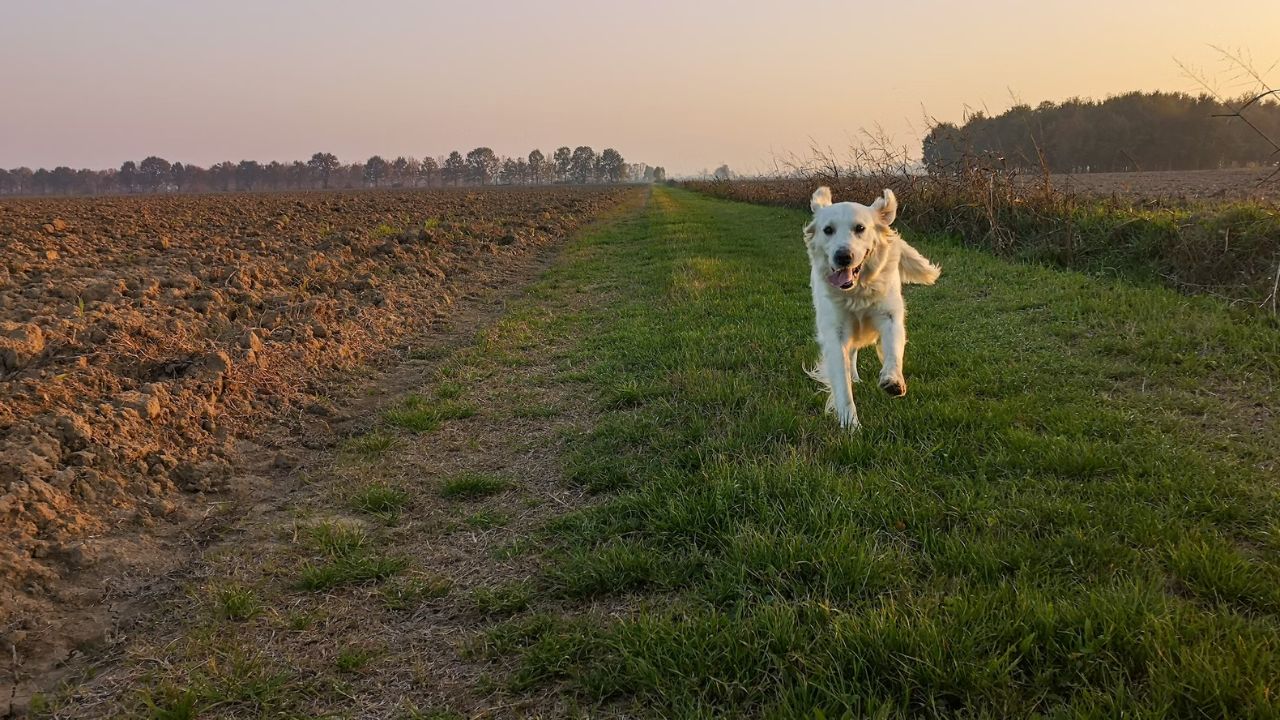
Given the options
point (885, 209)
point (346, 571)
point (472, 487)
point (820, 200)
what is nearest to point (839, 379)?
point (885, 209)

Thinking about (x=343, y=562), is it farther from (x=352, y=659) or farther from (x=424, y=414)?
(x=424, y=414)

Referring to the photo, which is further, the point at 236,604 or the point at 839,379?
the point at 839,379

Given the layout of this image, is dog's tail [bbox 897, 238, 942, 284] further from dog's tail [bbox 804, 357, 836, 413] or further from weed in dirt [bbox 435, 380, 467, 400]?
weed in dirt [bbox 435, 380, 467, 400]

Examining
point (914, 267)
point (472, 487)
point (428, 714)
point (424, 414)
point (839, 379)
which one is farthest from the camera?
point (914, 267)

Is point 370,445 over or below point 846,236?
below

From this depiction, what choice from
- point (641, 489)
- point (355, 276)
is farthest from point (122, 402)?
point (355, 276)

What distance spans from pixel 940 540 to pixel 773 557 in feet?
2.42

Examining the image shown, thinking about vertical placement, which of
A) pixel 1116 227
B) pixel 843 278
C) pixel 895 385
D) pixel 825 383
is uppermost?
pixel 1116 227

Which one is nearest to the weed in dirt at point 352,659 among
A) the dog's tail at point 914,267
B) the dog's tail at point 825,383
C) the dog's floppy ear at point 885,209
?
the dog's tail at point 825,383

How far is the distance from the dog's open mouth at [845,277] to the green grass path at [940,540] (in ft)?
2.81

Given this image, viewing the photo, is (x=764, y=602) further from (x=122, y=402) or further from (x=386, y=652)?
(x=122, y=402)

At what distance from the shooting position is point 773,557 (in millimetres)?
2773

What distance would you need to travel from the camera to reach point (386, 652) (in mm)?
2580

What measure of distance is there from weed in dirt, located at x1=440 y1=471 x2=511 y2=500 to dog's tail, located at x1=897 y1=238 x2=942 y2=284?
4071mm
